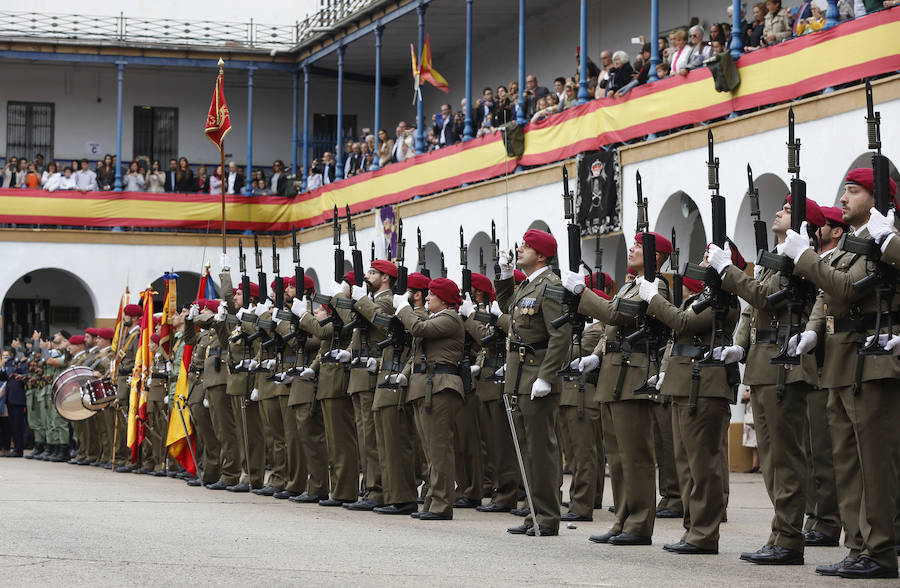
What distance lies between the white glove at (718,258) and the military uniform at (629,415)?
2.93 ft

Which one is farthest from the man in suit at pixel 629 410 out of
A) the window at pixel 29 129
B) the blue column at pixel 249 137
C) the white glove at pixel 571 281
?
the window at pixel 29 129

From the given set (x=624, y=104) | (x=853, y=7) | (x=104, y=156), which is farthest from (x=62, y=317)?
(x=853, y=7)

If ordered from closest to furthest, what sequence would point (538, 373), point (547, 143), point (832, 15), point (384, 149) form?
point (538, 373) → point (832, 15) → point (547, 143) → point (384, 149)

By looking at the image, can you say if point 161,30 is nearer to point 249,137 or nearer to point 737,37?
point 249,137

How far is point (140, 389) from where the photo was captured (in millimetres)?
15859

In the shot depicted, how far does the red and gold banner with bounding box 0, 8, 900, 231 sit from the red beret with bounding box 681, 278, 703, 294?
5.81 m

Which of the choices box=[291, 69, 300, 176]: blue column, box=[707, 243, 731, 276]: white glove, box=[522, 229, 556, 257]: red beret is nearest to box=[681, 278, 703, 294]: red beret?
box=[522, 229, 556, 257]: red beret

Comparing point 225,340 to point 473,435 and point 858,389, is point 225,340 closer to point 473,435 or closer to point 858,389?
point 473,435

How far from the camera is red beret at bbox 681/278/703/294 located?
27.2 ft

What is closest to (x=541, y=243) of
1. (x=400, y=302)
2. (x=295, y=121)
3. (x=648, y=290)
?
(x=648, y=290)

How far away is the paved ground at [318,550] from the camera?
6371mm

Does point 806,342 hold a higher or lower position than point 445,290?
lower

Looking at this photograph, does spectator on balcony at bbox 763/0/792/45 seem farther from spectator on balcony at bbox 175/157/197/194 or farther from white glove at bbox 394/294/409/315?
spectator on balcony at bbox 175/157/197/194

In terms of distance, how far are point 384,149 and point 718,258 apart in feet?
62.2
